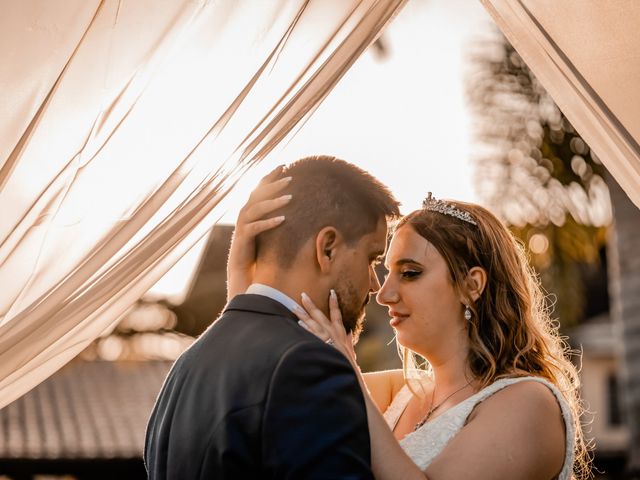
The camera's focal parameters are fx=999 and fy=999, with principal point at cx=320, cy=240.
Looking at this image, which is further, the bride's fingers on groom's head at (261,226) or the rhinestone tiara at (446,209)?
the rhinestone tiara at (446,209)

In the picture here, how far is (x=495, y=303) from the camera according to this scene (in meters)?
3.61

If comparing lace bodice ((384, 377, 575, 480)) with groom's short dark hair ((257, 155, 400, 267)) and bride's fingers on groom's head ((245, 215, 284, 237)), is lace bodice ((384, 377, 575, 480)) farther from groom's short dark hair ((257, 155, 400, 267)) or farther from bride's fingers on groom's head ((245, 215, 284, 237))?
bride's fingers on groom's head ((245, 215, 284, 237))

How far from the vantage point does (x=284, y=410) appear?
228 cm

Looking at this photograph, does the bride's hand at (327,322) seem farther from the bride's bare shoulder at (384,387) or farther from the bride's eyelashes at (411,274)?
the bride's bare shoulder at (384,387)

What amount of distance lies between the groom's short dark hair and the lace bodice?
0.85m

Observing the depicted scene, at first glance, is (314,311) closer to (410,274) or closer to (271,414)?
(271,414)

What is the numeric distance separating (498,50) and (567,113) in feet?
23.4

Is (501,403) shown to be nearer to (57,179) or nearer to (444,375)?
(444,375)

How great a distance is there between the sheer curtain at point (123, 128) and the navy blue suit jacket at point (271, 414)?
0.61m

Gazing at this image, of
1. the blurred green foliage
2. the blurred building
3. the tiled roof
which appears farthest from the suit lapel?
the tiled roof

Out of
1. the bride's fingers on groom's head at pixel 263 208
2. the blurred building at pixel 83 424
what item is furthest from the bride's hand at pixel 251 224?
the blurred building at pixel 83 424

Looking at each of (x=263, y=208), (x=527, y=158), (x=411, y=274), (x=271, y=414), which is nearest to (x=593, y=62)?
(x=411, y=274)

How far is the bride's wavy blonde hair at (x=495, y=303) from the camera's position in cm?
356

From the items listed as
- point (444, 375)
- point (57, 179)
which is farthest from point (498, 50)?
point (57, 179)
